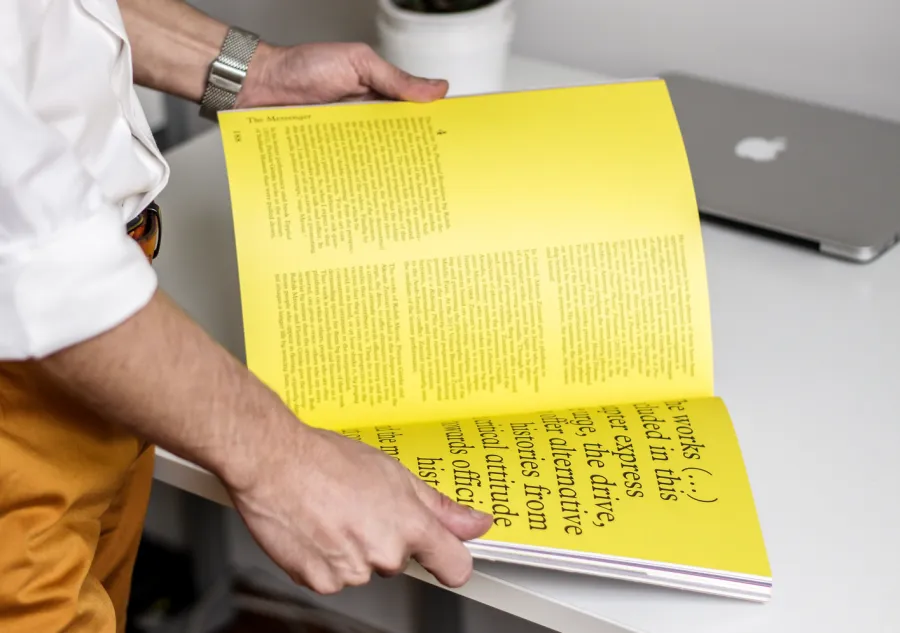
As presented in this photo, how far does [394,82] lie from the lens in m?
0.86

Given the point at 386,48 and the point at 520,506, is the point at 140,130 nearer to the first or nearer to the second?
the point at 520,506

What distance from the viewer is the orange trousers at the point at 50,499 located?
0.60 metres

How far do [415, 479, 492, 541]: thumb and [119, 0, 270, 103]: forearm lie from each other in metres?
0.45

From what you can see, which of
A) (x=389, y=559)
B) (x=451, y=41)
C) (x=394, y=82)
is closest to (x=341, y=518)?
(x=389, y=559)

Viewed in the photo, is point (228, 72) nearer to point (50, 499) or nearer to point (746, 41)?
point (50, 499)

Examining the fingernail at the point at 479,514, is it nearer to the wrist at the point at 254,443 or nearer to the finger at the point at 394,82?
the wrist at the point at 254,443

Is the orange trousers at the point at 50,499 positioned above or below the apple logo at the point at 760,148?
below

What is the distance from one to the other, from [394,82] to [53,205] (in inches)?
15.6

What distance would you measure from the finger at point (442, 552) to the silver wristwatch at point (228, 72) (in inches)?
17.8

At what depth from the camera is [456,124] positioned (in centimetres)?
79

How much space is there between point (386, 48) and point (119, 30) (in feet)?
1.54

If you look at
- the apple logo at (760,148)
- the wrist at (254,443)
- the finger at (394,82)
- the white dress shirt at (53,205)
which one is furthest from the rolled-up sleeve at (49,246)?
the apple logo at (760,148)

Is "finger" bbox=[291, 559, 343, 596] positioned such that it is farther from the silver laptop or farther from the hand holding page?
the silver laptop

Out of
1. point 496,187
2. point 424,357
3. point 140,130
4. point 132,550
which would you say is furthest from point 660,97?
point 132,550
